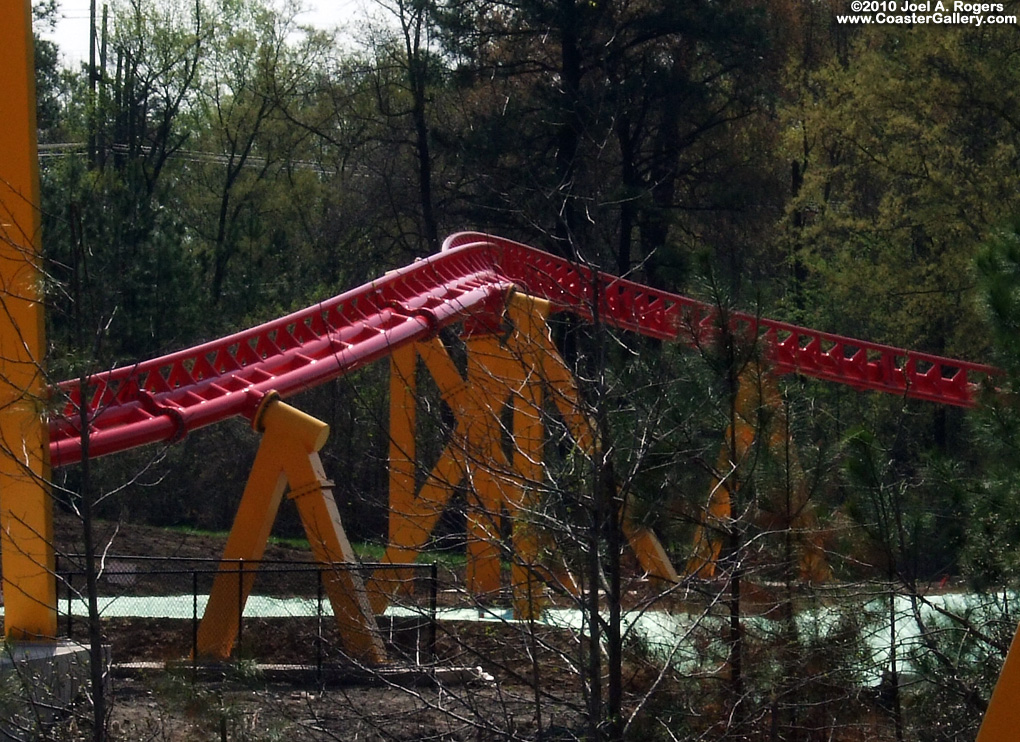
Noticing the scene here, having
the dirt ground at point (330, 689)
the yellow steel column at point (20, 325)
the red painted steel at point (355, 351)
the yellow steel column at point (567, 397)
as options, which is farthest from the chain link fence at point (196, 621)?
the yellow steel column at point (567, 397)

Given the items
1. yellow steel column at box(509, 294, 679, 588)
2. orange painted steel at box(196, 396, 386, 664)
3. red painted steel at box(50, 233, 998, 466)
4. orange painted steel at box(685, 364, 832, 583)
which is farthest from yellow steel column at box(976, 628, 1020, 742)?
orange painted steel at box(196, 396, 386, 664)

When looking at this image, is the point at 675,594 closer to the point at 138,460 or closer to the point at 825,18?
the point at 138,460

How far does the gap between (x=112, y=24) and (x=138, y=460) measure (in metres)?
16.6

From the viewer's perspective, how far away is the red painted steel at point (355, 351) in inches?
420

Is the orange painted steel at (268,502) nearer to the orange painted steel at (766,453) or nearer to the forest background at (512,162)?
the forest background at (512,162)

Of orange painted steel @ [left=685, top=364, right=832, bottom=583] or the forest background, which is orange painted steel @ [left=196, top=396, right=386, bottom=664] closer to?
the forest background

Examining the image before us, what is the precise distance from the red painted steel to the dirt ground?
1.87 m

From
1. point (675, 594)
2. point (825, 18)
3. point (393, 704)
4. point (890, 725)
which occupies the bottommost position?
point (393, 704)

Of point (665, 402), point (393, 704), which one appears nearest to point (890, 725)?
point (665, 402)

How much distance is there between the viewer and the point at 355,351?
498 inches

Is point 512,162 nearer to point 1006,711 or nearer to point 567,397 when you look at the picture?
point 567,397

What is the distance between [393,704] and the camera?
10.4 metres

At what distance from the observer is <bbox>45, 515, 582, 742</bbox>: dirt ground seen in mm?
5645

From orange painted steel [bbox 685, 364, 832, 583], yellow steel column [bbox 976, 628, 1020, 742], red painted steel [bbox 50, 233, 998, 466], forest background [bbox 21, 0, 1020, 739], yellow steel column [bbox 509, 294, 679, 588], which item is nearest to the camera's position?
yellow steel column [bbox 976, 628, 1020, 742]
